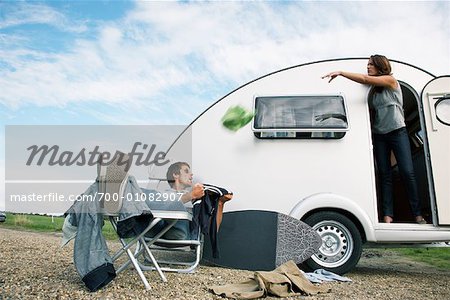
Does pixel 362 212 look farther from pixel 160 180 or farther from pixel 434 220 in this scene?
pixel 160 180

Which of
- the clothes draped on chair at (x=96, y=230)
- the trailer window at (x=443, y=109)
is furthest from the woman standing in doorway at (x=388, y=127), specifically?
the clothes draped on chair at (x=96, y=230)

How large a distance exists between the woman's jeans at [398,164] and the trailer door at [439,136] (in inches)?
10.1

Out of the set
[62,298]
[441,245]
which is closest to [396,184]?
[441,245]

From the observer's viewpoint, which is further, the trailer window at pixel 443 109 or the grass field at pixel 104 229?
the grass field at pixel 104 229

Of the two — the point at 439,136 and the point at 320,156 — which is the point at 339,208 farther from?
the point at 439,136

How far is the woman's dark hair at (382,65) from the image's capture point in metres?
5.69

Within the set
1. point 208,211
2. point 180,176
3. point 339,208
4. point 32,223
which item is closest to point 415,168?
point 339,208

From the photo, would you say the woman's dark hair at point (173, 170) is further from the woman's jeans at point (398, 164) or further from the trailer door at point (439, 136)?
the trailer door at point (439, 136)

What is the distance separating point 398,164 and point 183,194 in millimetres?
2755

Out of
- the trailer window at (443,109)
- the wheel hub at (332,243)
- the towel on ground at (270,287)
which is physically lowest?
the towel on ground at (270,287)

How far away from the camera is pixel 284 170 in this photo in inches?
222

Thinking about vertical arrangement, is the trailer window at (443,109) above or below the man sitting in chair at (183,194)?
above

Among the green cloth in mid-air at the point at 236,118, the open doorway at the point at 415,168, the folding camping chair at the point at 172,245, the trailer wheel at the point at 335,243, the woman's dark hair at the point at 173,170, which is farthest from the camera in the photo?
the open doorway at the point at 415,168

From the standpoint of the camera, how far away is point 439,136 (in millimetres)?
5543
